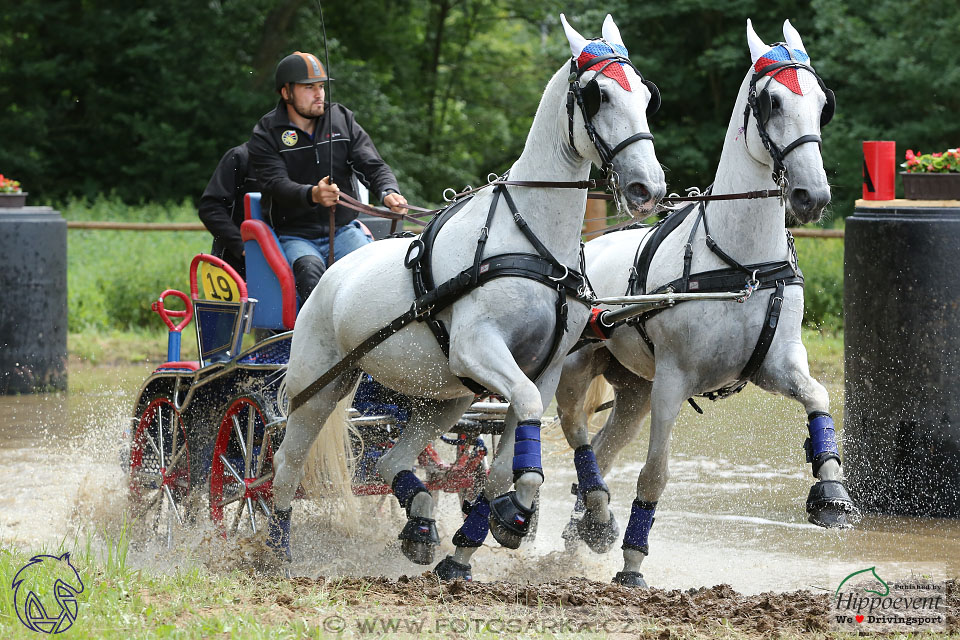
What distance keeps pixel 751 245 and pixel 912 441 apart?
2186 millimetres

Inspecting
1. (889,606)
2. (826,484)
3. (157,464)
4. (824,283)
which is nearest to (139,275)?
(824,283)

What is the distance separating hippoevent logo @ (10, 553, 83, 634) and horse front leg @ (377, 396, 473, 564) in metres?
1.31

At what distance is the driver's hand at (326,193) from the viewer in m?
5.43

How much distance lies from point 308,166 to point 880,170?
3.20 meters

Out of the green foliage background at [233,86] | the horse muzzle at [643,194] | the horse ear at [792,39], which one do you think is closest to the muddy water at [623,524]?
the horse muzzle at [643,194]

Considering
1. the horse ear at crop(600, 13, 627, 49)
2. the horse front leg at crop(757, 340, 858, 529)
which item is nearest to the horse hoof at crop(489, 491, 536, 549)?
the horse front leg at crop(757, 340, 858, 529)

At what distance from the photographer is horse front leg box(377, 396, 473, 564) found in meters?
4.84

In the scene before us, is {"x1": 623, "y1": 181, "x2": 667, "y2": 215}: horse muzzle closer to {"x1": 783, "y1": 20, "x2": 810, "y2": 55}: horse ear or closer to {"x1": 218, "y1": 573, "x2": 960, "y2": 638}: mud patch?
{"x1": 783, "y1": 20, "x2": 810, "y2": 55}: horse ear

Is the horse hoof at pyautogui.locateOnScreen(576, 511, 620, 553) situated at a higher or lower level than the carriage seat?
lower

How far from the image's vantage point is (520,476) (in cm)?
424

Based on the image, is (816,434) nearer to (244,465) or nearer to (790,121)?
(790,121)

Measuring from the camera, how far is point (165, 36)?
2208cm

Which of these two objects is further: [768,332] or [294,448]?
[294,448]

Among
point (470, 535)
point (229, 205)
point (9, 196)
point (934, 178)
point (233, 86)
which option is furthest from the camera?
point (233, 86)
